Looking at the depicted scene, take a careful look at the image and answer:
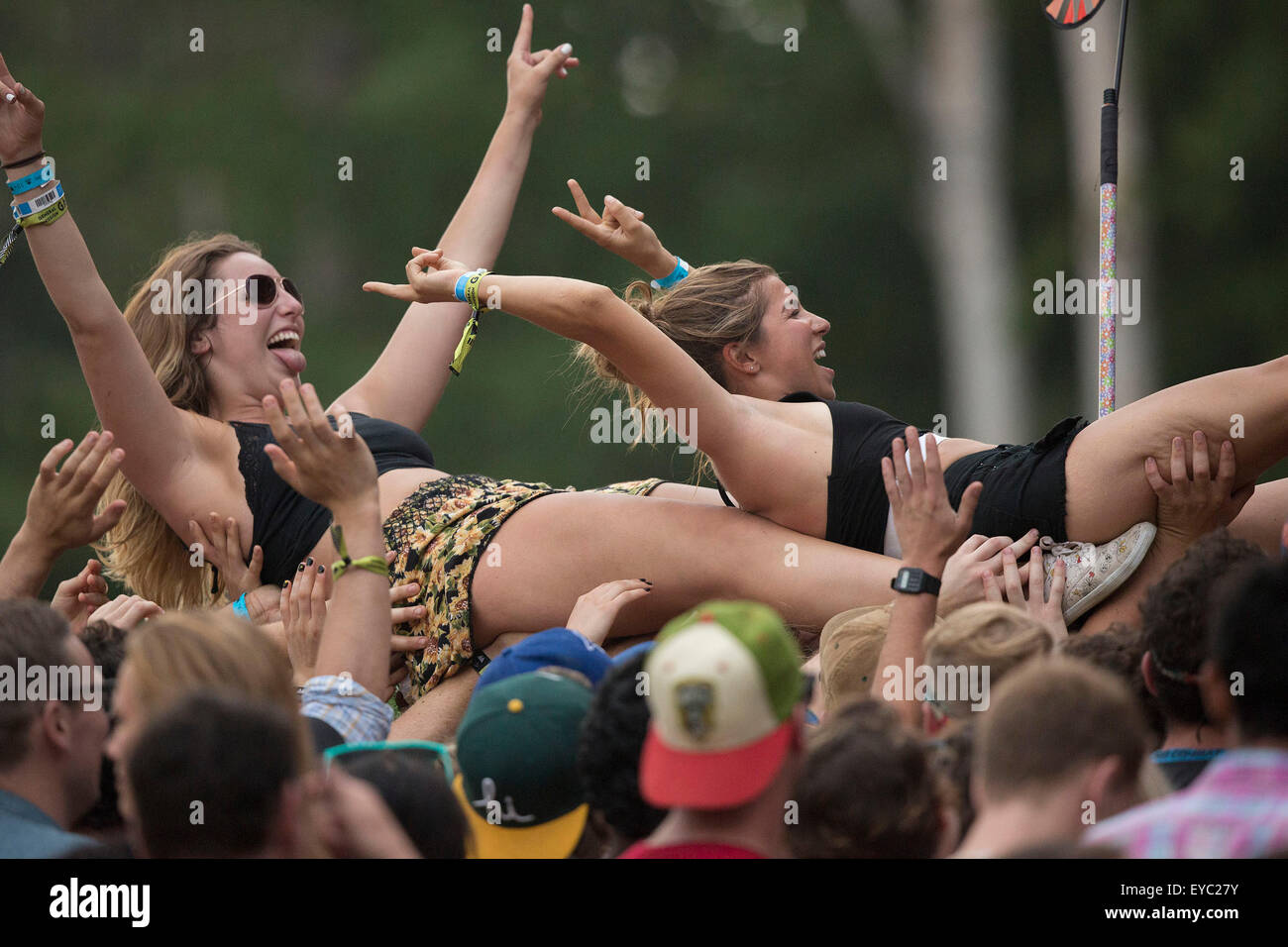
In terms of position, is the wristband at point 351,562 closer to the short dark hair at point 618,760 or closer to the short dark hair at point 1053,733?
the short dark hair at point 618,760

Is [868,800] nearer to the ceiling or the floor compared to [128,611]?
nearer to the floor

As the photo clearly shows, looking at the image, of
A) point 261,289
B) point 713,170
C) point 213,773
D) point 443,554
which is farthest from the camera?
point 713,170

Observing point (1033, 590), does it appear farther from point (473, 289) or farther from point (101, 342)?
point (101, 342)

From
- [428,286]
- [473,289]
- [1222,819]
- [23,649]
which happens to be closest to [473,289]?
[473,289]

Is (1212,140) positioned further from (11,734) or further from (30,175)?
(11,734)

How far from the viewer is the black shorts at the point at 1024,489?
288cm

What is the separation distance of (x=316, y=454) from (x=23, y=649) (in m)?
0.57

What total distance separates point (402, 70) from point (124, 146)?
228cm

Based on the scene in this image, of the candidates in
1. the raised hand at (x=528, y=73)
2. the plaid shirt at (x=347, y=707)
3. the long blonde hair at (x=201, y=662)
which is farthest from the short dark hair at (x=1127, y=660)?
the raised hand at (x=528, y=73)

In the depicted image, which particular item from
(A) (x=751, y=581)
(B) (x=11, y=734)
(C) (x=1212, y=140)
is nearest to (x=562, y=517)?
(A) (x=751, y=581)

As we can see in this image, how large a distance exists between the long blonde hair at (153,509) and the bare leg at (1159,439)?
193 centimetres

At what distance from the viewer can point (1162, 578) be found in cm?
214

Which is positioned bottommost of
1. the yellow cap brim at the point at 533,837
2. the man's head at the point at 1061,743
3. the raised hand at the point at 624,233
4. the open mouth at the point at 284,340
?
the yellow cap brim at the point at 533,837

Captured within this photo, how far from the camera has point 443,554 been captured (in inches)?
125
